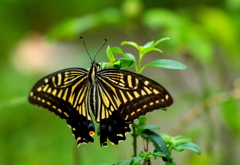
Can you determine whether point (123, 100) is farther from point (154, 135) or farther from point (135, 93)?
point (154, 135)

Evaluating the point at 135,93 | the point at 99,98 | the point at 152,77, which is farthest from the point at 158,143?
the point at 152,77

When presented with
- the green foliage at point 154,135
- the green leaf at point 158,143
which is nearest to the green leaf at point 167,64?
the green foliage at point 154,135

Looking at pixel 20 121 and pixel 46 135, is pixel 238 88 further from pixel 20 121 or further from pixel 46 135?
pixel 20 121

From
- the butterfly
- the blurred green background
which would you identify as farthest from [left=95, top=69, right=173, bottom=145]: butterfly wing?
the blurred green background

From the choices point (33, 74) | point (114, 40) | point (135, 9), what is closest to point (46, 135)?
point (33, 74)

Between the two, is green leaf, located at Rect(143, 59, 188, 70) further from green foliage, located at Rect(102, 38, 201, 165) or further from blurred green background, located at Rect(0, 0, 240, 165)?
blurred green background, located at Rect(0, 0, 240, 165)

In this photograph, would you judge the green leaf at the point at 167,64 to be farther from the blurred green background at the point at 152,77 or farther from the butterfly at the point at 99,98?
the blurred green background at the point at 152,77
